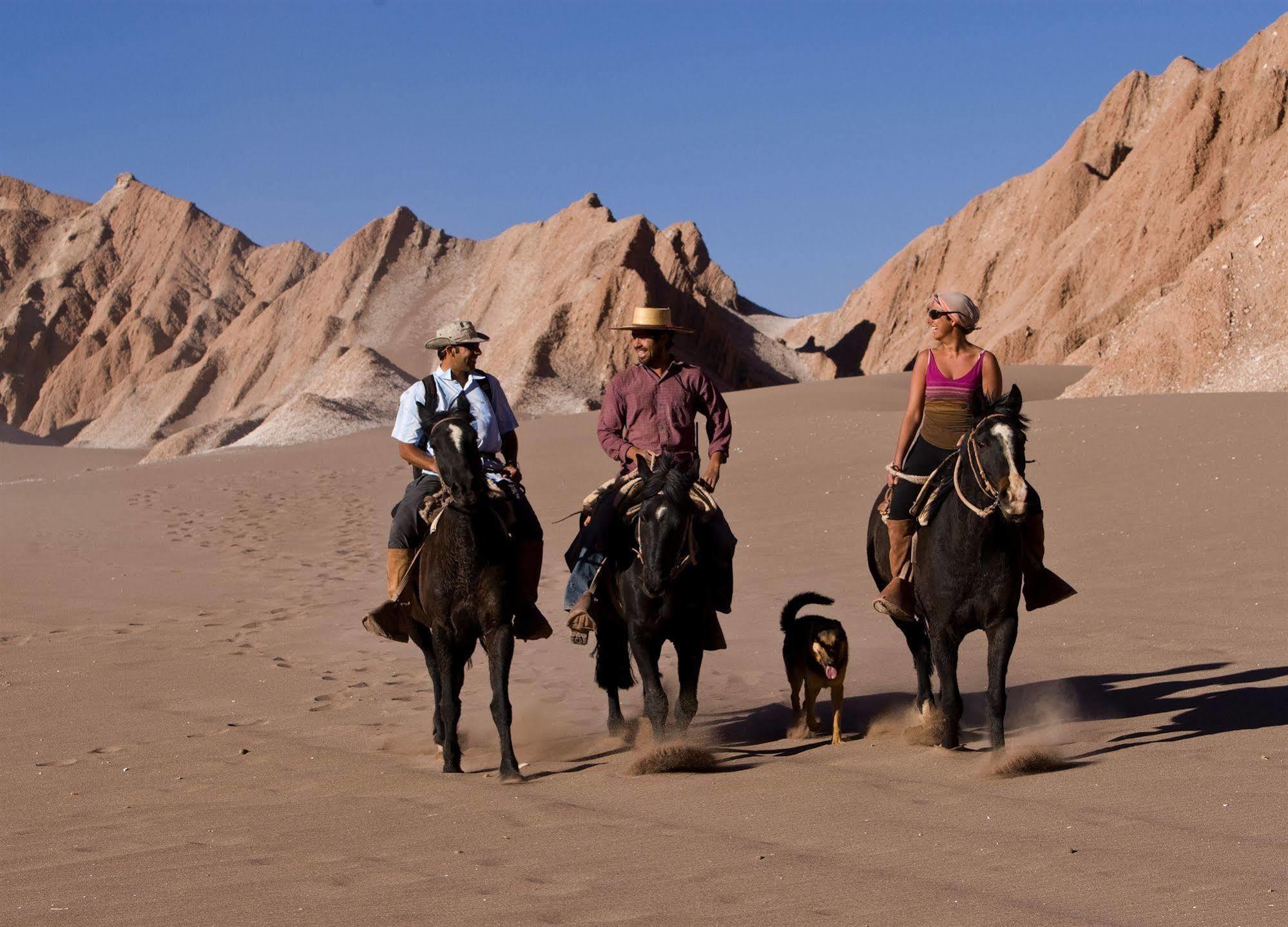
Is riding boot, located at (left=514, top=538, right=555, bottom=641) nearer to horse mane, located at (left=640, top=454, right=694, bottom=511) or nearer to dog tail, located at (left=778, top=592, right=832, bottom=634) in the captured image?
horse mane, located at (left=640, top=454, right=694, bottom=511)

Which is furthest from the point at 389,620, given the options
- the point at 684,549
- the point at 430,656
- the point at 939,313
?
the point at 939,313

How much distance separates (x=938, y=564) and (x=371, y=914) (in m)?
4.15

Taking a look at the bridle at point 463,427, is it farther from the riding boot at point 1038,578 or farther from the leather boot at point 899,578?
the riding boot at point 1038,578

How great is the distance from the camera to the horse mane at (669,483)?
319 inches

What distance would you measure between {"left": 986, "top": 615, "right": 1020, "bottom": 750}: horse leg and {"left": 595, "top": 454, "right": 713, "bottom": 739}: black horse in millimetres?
1785

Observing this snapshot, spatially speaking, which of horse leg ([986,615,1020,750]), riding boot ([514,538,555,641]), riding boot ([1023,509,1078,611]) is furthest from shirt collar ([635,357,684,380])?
horse leg ([986,615,1020,750])

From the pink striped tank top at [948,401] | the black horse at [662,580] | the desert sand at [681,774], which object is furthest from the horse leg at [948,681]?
the black horse at [662,580]

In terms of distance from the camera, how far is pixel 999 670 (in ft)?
25.7

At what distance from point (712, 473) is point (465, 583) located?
1.70 m

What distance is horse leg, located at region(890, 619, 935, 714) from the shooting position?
9.25 metres

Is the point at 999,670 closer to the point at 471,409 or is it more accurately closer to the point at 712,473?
the point at 712,473

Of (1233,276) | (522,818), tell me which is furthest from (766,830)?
(1233,276)

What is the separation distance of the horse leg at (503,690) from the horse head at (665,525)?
90 cm

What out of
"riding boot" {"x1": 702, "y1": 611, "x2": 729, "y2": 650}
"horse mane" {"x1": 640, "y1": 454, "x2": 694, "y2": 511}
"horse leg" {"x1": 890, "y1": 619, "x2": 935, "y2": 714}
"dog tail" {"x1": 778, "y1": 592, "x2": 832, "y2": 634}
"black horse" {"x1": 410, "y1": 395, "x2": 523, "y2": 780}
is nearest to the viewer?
"black horse" {"x1": 410, "y1": 395, "x2": 523, "y2": 780}
